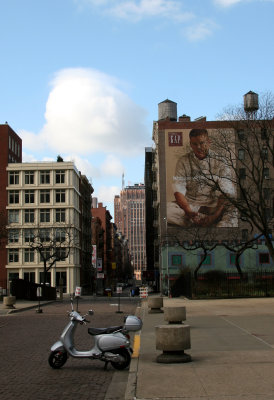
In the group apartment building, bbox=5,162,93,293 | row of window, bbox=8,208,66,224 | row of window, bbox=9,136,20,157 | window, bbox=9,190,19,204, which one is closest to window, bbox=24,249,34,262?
apartment building, bbox=5,162,93,293

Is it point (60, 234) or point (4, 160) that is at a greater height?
point (4, 160)

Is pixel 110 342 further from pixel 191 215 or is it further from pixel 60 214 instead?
pixel 60 214

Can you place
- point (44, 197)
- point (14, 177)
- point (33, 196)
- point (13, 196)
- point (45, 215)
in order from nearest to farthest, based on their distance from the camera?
1. point (45, 215)
2. point (13, 196)
3. point (14, 177)
4. point (33, 196)
5. point (44, 197)

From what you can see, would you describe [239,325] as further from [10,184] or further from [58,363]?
[10,184]

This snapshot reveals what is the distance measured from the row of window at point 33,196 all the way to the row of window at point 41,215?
155 cm

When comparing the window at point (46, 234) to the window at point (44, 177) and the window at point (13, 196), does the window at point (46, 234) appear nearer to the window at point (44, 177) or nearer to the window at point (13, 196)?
the window at point (13, 196)

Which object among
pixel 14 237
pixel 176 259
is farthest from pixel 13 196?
pixel 176 259

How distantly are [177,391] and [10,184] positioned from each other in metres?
81.9

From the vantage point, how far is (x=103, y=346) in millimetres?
10117

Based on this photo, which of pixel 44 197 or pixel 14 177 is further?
pixel 44 197

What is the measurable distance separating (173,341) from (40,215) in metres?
78.0

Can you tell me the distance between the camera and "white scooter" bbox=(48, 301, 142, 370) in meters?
10.1

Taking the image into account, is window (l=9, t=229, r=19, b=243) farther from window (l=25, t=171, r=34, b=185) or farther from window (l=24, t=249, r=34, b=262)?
window (l=25, t=171, r=34, b=185)

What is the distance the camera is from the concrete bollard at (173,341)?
980cm
